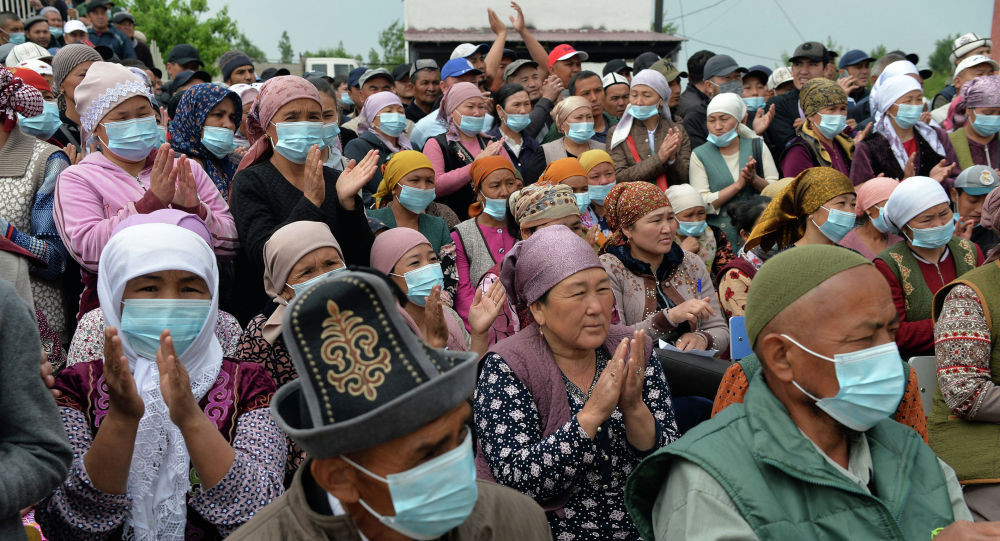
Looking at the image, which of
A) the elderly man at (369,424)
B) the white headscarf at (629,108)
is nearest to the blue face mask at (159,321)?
the elderly man at (369,424)

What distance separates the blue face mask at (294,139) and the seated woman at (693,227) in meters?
3.07

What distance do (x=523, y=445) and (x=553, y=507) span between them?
12.3 inches

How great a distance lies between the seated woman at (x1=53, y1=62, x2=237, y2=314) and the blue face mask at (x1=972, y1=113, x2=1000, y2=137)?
23.5 ft

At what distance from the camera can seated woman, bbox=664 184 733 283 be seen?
23.8ft

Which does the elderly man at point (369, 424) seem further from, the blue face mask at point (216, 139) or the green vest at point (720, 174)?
the green vest at point (720, 174)

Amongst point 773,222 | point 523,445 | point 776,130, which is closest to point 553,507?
point 523,445

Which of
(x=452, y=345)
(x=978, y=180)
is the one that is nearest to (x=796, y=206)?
(x=452, y=345)

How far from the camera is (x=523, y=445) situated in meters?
3.52

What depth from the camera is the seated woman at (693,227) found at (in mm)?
7266

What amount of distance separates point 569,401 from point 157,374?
163 cm

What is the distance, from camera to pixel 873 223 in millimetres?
6320

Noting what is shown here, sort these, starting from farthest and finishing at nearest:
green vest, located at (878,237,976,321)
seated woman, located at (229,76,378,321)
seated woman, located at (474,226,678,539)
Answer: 1. green vest, located at (878,237,976,321)
2. seated woman, located at (229,76,378,321)
3. seated woman, located at (474,226,678,539)

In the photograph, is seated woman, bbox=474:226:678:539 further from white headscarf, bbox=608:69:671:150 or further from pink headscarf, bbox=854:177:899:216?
white headscarf, bbox=608:69:671:150

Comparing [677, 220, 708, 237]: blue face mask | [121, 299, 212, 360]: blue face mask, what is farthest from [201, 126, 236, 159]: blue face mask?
[677, 220, 708, 237]: blue face mask
